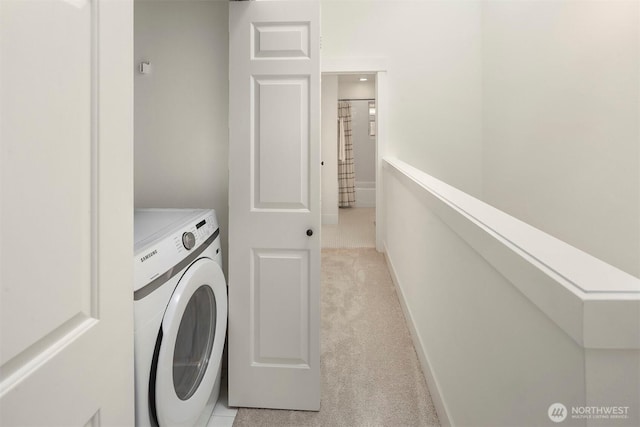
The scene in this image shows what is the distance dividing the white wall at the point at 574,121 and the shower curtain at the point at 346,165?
4019 millimetres

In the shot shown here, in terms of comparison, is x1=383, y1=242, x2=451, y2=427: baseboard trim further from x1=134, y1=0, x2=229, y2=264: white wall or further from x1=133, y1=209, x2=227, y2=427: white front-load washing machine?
x1=134, y1=0, x2=229, y2=264: white wall

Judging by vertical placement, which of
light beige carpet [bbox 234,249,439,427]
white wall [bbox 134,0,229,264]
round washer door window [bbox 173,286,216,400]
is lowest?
light beige carpet [bbox 234,249,439,427]

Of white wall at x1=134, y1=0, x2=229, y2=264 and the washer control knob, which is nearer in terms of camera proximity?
the washer control knob

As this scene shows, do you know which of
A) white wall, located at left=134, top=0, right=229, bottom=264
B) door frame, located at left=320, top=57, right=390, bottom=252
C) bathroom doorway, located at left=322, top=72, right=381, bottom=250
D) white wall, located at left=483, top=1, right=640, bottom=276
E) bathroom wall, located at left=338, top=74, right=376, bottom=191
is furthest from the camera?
bathroom wall, located at left=338, top=74, right=376, bottom=191

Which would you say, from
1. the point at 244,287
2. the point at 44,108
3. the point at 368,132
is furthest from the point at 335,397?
the point at 368,132

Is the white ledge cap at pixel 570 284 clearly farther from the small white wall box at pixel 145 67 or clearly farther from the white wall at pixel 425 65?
the white wall at pixel 425 65

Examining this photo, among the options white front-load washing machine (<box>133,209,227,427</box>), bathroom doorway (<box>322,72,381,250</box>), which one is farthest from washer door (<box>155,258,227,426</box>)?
bathroom doorway (<box>322,72,381,250</box>)

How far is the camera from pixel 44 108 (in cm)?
53

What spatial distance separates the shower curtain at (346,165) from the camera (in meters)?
7.78

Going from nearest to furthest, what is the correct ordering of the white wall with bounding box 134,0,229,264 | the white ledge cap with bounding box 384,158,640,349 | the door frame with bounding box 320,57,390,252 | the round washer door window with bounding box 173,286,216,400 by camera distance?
the white ledge cap with bounding box 384,158,640,349, the round washer door window with bounding box 173,286,216,400, the white wall with bounding box 134,0,229,264, the door frame with bounding box 320,57,390,252

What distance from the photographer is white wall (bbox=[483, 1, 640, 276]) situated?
221 cm

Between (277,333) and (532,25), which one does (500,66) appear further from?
(277,333)

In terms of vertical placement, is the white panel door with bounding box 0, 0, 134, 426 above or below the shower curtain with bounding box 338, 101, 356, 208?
below

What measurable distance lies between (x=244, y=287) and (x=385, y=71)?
347 cm
